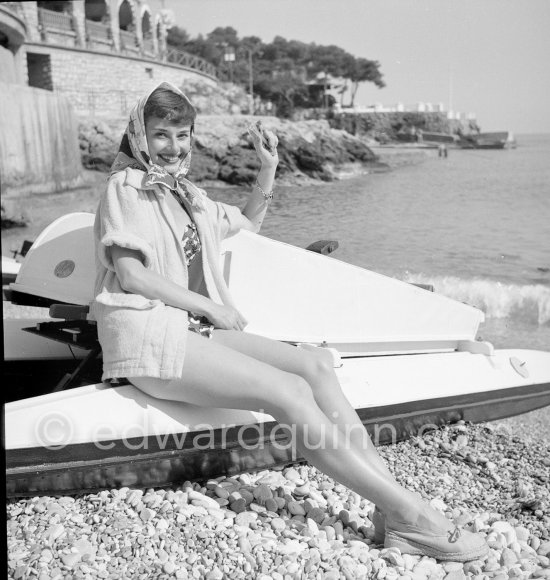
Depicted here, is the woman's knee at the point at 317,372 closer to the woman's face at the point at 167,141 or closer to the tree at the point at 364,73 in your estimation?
the woman's face at the point at 167,141

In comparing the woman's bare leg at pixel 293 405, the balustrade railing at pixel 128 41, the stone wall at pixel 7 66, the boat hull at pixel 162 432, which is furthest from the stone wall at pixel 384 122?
the stone wall at pixel 7 66

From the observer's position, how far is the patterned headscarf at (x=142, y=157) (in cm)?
242

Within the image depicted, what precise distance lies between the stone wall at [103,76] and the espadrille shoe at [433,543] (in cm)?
373

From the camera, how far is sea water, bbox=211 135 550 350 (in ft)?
18.2

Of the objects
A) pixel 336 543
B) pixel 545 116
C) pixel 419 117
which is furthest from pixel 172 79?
pixel 336 543

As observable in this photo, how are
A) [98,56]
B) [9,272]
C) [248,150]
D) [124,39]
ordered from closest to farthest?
[9,272]
[124,39]
[98,56]
[248,150]

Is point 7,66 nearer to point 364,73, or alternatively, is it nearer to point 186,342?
point 364,73

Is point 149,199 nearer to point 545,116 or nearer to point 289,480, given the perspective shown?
point 289,480

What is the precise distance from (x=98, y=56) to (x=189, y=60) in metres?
0.79

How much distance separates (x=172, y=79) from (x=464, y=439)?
4229 mm

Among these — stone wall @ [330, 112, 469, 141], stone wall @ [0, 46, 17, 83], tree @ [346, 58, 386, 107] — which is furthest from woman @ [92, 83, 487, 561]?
stone wall @ [0, 46, 17, 83]

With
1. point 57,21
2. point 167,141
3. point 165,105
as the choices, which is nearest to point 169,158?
point 167,141

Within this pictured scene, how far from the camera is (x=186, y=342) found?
89.8 inches
